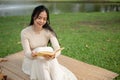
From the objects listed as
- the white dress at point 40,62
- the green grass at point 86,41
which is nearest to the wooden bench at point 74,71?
the white dress at point 40,62

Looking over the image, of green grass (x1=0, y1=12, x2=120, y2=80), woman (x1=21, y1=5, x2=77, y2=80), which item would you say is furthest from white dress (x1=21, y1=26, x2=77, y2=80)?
green grass (x1=0, y1=12, x2=120, y2=80)

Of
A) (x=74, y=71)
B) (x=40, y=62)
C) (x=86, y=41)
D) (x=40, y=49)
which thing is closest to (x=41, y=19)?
(x=40, y=49)

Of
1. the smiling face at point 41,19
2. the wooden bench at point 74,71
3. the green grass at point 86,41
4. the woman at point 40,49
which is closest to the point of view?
the woman at point 40,49

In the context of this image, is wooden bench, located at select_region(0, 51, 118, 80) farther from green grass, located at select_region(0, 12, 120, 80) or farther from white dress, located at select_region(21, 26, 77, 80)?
green grass, located at select_region(0, 12, 120, 80)

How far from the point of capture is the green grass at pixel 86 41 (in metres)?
5.48

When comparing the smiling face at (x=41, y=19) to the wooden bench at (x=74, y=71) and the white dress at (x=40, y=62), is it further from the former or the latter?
the wooden bench at (x=74, y=71)

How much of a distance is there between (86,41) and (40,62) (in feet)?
12.6

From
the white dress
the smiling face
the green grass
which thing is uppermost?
the smiling face

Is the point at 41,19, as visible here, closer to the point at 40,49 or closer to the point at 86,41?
the point at 40,49

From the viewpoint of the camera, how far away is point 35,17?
11.7 feet

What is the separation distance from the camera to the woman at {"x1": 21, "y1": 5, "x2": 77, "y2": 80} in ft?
11.2

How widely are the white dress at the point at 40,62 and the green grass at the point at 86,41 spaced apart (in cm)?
158

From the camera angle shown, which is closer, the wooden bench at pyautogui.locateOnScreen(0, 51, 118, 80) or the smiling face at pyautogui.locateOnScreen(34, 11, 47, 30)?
the smiling face at pyautogui.locateOnScreen(34, 11, 47, 30)

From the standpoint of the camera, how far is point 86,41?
698 cm
